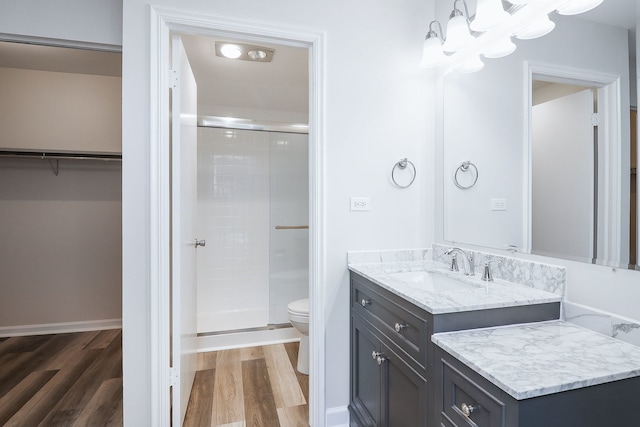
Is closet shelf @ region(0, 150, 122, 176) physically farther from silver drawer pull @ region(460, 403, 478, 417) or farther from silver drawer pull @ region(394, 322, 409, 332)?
silver drawer pull @ region(460, 403, 478, 417)

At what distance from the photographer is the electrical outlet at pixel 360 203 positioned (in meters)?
1.74

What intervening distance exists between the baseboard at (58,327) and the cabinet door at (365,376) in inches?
97.3

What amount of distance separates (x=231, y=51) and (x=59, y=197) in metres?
2.13

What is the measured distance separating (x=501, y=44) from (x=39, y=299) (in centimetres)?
398

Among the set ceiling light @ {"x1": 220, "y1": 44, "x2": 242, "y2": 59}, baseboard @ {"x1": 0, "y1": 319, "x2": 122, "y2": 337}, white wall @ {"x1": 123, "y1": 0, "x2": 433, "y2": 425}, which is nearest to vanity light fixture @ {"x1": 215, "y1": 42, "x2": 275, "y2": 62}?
ceiling light @ {"x1": 220, "y1": 44, "x2": 242, "y2": 59}

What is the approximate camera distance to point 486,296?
1.15 m

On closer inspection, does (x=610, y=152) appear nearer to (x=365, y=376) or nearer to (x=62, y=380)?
(x=365, y=376)

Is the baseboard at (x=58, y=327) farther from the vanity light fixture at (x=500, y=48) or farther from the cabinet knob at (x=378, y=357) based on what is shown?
the vanity light fixture at (x=500, y=48)

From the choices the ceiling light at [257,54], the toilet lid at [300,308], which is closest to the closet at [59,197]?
the ceiling light at [257,54]

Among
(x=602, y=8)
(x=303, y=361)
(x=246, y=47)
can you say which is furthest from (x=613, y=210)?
(x=246, y=47)

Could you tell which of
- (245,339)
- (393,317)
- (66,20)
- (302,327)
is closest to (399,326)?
(393,317)

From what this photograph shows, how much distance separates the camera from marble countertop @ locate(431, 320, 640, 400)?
2.34ft

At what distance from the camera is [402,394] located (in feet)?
3.98

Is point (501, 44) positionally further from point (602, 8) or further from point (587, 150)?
point (587, 150)
